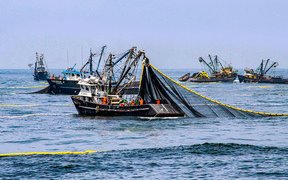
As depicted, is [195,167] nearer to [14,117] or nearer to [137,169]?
[137,169]

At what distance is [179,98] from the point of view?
74938mm

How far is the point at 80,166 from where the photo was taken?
44938mm

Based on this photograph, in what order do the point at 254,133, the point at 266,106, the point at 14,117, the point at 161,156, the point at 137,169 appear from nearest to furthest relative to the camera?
the point at 137,169
the point at 161,156
the point at 254,133
the point at 14,117
the point at 266,106

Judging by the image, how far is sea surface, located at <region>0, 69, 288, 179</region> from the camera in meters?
43.1

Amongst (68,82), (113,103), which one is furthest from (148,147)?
(68,82)

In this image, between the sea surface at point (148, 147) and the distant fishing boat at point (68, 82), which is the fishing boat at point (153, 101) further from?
the distant fishing boat at point (68, 82)

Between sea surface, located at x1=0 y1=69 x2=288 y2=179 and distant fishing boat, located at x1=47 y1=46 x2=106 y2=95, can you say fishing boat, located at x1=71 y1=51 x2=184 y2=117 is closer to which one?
sea surface, located at x1=0 y1=69 x2=288 y2=179

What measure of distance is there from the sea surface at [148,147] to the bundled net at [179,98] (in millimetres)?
1041

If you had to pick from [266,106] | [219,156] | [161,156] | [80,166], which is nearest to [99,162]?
[80,166]

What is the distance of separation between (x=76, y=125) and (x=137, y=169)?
32.9 m

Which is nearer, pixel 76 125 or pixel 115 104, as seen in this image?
pixel 76 125

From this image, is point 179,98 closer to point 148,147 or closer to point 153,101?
point 153,101

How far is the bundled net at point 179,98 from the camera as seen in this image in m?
74.2

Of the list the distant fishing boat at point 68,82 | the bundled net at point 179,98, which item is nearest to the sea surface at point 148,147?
the bundled net at point 179,98
